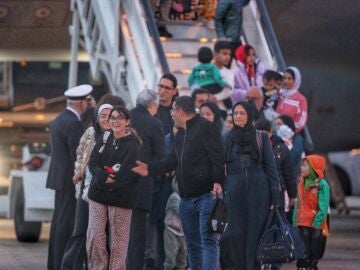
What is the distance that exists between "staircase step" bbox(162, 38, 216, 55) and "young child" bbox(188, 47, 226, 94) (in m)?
1.56

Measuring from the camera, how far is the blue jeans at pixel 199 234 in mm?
11453

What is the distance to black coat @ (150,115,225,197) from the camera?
37.7 ft

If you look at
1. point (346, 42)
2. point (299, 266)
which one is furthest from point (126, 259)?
point (346, 42)

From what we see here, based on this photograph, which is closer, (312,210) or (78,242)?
(78,242)

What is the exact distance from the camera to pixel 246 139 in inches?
457

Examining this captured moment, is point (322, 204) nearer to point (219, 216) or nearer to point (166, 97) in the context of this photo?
point (166, 97)

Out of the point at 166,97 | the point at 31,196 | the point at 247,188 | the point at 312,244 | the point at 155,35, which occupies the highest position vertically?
the point at 155,35

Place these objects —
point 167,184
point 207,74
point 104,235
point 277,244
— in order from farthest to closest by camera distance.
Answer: point 207,74 < point 167,184 < point 277,244 < point 104,235

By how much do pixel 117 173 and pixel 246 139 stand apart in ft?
4.24

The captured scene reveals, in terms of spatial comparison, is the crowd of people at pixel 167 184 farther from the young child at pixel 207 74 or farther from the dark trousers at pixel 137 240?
the young child at pixel 207 74

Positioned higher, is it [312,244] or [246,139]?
[246,139]

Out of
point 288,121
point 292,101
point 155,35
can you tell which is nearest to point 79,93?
point 155,35

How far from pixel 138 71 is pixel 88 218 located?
3949mm

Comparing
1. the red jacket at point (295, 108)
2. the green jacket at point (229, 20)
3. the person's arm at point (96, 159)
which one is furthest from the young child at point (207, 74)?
the person's arm at point (96, 159)
